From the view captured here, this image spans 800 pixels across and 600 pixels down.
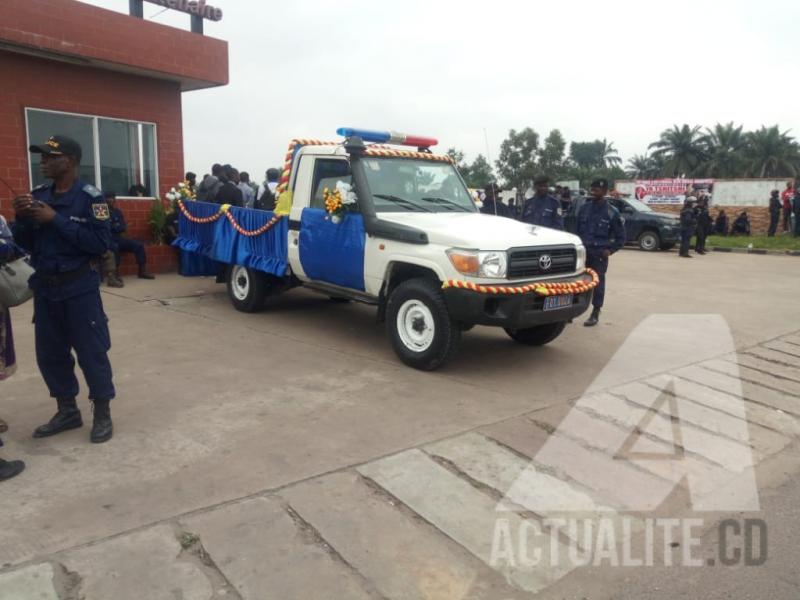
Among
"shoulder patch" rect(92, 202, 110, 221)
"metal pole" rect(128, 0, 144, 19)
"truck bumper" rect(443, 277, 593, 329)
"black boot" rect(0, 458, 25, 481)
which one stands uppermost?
"metal pole" rect(128, 0, 144, 19)

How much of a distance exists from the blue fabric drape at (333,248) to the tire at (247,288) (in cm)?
111

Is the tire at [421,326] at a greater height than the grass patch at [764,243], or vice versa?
the tire at [421,326]

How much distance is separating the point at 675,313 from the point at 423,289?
15.4 feet

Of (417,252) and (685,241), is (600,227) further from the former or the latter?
(685,241)

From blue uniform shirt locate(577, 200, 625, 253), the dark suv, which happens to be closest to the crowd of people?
blue uniform shirt locate(577, 200, 625, 253)

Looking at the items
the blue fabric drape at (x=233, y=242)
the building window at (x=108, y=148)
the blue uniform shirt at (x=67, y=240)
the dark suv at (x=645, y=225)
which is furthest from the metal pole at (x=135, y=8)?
the dark suv at (x=645, y=225)

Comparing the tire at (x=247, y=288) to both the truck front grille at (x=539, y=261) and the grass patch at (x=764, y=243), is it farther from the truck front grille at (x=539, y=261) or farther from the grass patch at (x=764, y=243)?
the grass patch at (x=764, y=243)

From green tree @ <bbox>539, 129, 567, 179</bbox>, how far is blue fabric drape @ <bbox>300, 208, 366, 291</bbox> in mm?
44348

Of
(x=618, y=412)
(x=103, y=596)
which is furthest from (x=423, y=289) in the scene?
(x=103, y=596)

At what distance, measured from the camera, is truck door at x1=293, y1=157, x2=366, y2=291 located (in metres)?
6.29

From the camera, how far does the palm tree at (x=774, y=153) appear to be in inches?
1916

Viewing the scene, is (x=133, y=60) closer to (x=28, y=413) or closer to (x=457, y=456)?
(x=28, y=413)

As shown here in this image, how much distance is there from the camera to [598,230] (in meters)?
7.72

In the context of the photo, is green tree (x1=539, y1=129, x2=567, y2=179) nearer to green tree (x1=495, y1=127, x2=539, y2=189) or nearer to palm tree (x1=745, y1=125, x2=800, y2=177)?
green tree (x1=495, y1=127, x2=539, y2=189)
